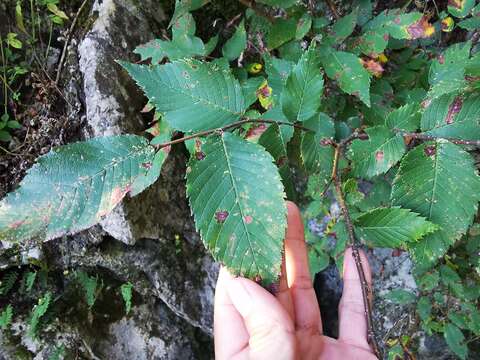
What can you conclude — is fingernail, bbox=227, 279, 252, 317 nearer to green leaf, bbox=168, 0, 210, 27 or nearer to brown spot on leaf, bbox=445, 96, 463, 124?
brown spot on leaf, bbox=445, 96, 463, 124

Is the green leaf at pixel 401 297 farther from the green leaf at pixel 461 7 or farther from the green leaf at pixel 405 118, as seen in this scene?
the green leaf at pixel 461 7

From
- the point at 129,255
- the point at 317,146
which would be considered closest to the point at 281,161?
the point at 317,146

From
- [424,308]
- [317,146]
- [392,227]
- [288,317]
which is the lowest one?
[424,308]

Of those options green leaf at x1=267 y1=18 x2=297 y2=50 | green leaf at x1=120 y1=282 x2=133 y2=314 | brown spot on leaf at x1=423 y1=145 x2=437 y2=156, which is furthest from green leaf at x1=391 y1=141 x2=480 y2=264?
green leaf at x1=120 y1=282 x2=133 y2=314

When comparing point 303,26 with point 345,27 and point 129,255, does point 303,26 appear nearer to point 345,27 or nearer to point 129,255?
point 345,27

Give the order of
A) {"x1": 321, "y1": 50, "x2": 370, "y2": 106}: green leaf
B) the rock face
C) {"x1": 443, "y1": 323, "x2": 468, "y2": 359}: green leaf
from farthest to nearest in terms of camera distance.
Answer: the rock face, {"x1": 443, "y1": 323, "x2": 468, "y2": 359}: green leaf, {"x1": 321, "y1": 50, "x2": 370, "y2": 106}: green leaf

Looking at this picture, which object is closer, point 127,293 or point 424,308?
point 424,308
